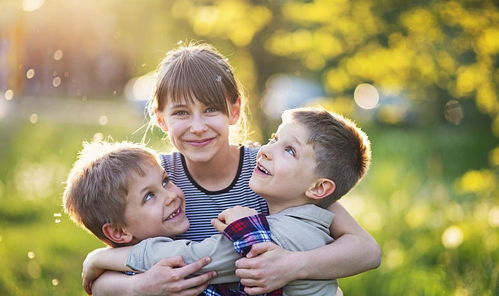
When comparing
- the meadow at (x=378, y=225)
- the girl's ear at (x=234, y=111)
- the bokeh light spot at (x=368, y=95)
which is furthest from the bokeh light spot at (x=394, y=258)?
the bokeh light spot at (x=368, y=95)

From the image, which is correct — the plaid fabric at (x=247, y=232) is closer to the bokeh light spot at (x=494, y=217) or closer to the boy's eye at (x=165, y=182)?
the boy's eye at (x=165, y=182)

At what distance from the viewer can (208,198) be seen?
2879 millimetres

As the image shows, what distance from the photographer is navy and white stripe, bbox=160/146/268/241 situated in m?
2.84

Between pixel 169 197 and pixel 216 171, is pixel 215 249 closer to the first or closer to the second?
pixel 169 197

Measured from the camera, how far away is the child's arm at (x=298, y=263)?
2.35 meters

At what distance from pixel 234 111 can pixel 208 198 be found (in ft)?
1.21

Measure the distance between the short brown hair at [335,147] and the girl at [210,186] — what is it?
0.23 metres

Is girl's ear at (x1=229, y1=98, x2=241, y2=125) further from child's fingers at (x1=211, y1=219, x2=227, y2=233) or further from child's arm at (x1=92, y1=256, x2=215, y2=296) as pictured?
child's arm at (x1=92, y1=256, x2=215, y2=296)

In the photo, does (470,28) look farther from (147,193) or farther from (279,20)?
(147,193)

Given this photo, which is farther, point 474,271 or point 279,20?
point 279,20

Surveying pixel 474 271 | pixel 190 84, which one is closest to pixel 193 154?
pixel 190 84

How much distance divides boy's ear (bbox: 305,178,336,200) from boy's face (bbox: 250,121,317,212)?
2 centimetres

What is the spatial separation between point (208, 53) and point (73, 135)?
7.05 m

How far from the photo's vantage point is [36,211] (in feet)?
21.2
